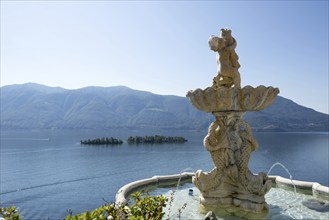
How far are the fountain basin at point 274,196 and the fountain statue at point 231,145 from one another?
0.32m

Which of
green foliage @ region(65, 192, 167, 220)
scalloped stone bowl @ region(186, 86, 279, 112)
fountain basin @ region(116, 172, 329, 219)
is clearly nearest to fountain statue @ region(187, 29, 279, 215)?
scalloped stone bowl @ region(186, 86, 279, 112)

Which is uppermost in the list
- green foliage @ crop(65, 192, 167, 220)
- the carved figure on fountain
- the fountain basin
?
the carved figure on fountain

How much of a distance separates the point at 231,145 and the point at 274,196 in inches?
112

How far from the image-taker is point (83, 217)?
10.1ft

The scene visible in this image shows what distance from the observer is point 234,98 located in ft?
26.5

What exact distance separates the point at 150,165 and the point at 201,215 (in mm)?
32227

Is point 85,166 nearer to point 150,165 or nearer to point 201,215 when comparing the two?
point 150,165

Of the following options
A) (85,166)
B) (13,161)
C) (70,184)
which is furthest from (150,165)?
(13,161)

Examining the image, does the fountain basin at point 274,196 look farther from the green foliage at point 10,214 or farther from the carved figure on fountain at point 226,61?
the green foliage at point 10,214

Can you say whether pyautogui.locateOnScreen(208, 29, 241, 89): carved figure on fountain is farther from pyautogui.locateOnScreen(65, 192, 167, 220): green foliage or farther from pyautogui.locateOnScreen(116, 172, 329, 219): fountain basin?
pyautogui.locateOnScreen(65, 192, 167, 220): green foliage

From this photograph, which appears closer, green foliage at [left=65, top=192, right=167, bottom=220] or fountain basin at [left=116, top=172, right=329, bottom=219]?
green foliage at [left=65, top=192, right=167, bottom=220]

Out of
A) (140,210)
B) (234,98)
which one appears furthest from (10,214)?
(234,98)

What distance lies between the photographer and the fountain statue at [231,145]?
8.01m

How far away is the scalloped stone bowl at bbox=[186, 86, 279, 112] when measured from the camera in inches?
316
